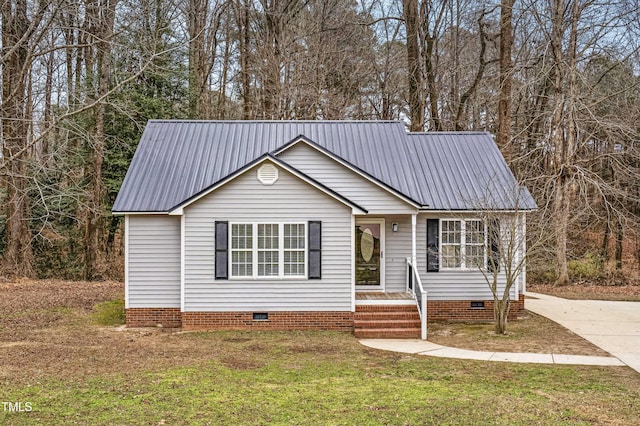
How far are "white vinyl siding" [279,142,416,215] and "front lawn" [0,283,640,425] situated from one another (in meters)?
3.56

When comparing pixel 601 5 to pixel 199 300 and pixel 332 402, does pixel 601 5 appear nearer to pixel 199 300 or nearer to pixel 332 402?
pixel 199 300

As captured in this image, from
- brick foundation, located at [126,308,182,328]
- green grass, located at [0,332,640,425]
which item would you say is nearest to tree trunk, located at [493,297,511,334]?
green grass, located at [0,332,640,425]

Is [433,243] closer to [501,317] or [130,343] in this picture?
[501,317]

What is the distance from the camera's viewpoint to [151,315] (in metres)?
13.5

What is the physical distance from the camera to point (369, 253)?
48.3 feet

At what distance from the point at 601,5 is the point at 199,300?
1736cm

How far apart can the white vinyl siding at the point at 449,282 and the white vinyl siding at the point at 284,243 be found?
2.42 m

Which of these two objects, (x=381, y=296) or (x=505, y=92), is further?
(x=505, y=92)

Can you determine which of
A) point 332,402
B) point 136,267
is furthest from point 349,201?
point 332,402

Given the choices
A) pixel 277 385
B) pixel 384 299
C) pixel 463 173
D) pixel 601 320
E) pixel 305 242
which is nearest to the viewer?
pixel 277 385

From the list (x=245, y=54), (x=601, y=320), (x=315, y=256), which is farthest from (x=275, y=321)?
(x=245, y=54)

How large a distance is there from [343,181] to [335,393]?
6.91 meters

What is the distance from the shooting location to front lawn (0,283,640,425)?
6902mm

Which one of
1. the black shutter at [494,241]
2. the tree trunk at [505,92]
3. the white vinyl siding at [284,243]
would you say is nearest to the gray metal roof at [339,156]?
the black shutter at [494,241]
